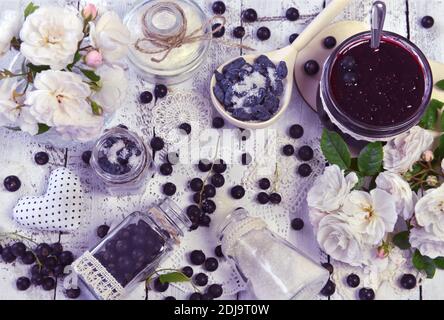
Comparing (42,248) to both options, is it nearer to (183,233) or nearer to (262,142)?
(183,233)

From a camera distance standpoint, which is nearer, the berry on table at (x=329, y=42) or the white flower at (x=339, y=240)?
the white flower at (x=339, y=240)

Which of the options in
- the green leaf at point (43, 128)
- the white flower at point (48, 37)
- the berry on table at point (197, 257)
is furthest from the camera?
the berry on table at point (197, 257)

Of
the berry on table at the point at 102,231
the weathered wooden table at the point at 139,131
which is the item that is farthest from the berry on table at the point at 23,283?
the berry on table at the point at 102,231

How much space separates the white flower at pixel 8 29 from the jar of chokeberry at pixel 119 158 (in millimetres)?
213

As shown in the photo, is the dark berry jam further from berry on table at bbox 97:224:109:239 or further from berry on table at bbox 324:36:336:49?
berry on table at bbox 97:224:109:239

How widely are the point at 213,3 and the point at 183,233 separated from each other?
1.23 ft

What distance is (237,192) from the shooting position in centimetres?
99

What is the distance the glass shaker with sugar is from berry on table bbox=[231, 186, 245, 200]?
190 millimetres

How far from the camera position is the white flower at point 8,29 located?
0.77 meters

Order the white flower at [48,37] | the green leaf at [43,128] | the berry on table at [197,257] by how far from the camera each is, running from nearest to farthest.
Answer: the white flower at [48,37] → the green leaf at [43,128] → the berry on table at [197,257]

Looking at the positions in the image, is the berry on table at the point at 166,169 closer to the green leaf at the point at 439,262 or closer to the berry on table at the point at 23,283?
the berry on table at the point at 23,283

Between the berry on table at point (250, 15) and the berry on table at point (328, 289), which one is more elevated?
the berry on table at point (250, 15)
